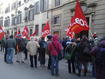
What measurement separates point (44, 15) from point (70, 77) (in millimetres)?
22813

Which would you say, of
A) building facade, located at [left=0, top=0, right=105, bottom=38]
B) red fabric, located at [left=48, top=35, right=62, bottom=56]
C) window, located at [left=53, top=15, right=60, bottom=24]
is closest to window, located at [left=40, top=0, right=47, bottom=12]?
building facade, located at [left=0, top=0, right=105, bottom=38]

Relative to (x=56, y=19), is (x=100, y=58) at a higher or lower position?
lower

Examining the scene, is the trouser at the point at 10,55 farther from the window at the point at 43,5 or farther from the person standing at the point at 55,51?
the window at the point at 43,5

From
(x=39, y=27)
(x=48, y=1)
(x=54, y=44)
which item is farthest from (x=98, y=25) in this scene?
(x=39, y=27)

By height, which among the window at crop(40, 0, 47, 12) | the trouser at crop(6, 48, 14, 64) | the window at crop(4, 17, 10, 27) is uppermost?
the window at crop(40, 0, 47, 12)


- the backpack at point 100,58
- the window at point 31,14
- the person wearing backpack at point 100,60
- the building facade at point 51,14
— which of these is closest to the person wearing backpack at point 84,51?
the person wearing backpack at point 100,60

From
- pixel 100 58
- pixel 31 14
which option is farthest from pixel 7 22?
pixel 100 58

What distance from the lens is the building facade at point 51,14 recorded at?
21009 mm

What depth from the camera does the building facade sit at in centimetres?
2101

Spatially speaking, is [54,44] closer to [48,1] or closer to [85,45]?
[85,45]

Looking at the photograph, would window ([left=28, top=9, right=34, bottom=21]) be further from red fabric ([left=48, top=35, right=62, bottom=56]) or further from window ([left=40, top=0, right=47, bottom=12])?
red fabric ([left=48, top=35, right=62, bottom=56])

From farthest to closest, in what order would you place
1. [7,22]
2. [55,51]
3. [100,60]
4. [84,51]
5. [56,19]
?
[7,22], [56,19], [55,51], [84,51], [100,60]

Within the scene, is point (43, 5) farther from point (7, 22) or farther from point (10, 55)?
point (7, 22)

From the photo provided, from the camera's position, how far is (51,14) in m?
31.3
